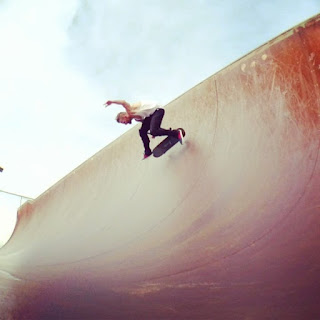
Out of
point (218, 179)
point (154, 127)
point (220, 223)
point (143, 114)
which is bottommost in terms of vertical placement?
point (220, 223)

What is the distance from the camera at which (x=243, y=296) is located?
7.34 ft

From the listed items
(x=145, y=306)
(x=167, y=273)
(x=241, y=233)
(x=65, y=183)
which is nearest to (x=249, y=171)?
(x=241, y=233)

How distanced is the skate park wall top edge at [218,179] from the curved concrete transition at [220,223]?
0.04 feet

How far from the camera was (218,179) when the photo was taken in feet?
9.16

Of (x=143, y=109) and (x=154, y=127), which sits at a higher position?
(x=143, y=109)

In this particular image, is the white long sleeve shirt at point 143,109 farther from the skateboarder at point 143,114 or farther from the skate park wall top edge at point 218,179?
the skate park wall top edge at point 218,179

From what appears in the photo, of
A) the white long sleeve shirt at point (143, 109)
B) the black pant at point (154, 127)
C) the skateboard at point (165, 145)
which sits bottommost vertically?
the skateboard at point (165, 145)

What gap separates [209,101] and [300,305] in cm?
217

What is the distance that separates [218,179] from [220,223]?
1.52 ft

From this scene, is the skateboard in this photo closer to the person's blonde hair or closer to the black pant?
the black pant

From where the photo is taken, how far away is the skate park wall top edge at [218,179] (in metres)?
2.24

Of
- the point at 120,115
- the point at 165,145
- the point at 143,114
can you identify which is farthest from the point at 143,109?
the point at 165,145

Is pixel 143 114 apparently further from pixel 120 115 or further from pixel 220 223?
pixel 220 223

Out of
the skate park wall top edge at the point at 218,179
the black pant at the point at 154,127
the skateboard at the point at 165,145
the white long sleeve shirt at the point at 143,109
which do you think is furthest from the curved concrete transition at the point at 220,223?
the white long sleeve shirt at the point at 143,109
